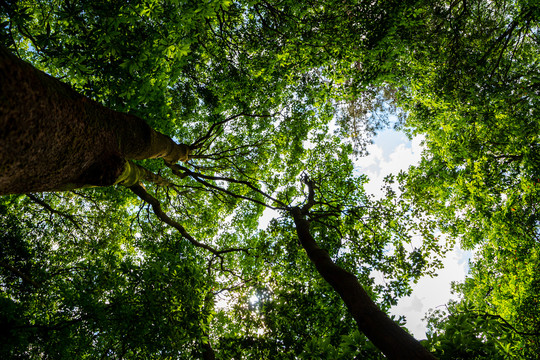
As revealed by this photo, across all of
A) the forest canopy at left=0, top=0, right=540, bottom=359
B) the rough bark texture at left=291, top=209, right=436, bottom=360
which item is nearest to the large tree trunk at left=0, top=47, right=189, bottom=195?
the forest canopy at left=0, top=0, right=540, bottom=359

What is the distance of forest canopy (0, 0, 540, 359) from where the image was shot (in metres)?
3.66

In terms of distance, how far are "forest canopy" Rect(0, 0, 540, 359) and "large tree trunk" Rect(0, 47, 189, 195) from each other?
2 centimetres

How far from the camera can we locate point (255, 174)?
12312 mm

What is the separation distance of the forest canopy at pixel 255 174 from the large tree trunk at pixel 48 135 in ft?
0.05

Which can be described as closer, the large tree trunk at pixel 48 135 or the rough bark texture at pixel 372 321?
the large tree trunk at pixel 48 135

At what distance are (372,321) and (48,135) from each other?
15.6 feet

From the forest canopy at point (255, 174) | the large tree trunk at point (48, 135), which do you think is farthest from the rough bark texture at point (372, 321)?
the large tree trunk at point (48, 135)

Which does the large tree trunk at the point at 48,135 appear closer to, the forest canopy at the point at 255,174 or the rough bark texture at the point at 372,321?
the forest canopy at the point at 255,174

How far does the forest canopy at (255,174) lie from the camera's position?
3.66 m

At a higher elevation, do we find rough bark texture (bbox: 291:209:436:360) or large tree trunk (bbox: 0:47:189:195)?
large tree trunk (bbox: 0:47:189:195)

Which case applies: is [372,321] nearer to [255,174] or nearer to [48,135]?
[48,135]

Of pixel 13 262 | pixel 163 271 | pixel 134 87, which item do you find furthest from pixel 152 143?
pixel 13 262

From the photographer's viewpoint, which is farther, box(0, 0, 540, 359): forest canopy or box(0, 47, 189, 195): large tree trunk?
box(0, 0, 540, 359): forest canopy

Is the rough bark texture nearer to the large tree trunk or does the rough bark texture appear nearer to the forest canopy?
the forest canopy
